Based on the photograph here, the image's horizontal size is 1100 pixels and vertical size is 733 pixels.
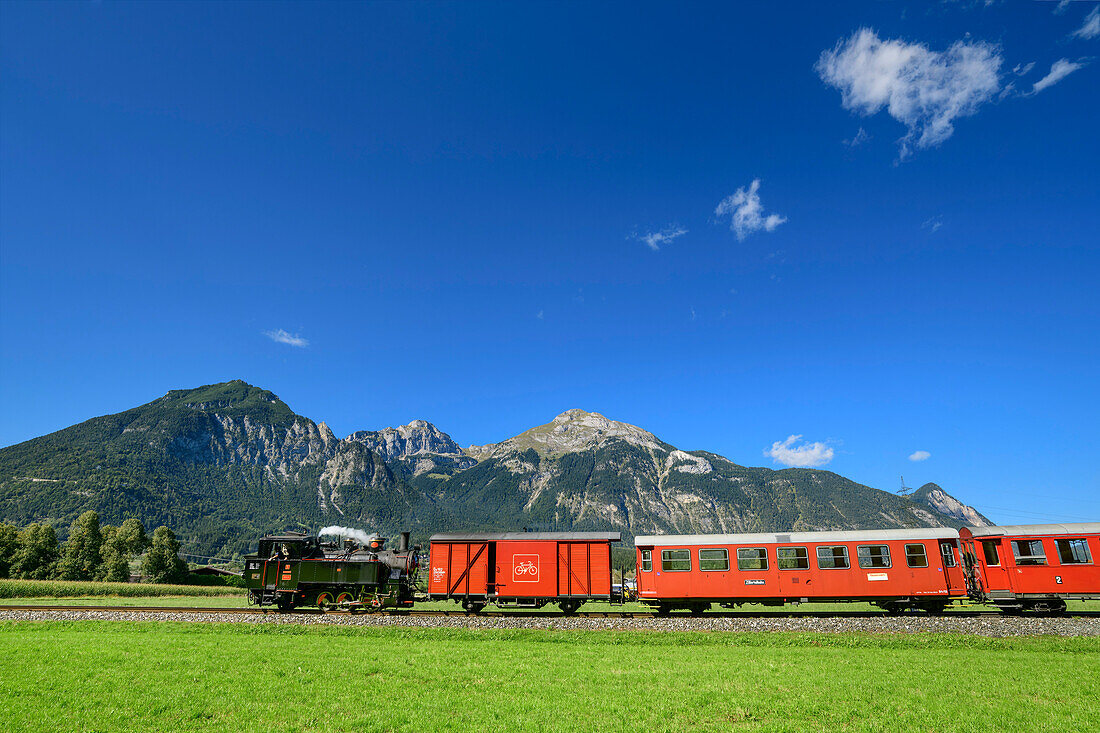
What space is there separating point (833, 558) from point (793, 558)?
6.15 feet

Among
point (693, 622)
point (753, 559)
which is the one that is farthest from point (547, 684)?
point (753, 559)

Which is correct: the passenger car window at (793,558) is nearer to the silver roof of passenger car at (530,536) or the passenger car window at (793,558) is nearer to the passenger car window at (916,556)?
the passenger car window at (916,556)

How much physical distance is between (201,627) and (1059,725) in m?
28.2

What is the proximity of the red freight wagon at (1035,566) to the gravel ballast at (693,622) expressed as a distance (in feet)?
6.20

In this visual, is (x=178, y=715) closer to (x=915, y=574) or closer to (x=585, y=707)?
(x=585, y=707)

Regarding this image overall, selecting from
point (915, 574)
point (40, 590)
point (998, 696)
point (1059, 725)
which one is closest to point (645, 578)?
point (915, 574)

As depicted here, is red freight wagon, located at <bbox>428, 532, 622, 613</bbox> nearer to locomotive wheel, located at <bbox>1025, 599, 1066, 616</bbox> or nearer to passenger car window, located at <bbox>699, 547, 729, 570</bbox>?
passenger car window, located at <bbox>699, 547, 729, 570</bbox>

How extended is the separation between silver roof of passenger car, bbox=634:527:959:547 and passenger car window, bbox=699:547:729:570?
410 millimetres

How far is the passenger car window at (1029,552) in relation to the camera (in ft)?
84.2

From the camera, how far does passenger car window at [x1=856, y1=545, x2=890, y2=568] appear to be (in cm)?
2631

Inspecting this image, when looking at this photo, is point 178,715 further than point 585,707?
No

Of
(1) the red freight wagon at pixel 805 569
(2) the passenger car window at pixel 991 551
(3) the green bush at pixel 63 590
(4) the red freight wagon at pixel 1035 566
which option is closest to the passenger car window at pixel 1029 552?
(4) the red freight wagon at pixel 1035 566

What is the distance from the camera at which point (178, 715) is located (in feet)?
33.9

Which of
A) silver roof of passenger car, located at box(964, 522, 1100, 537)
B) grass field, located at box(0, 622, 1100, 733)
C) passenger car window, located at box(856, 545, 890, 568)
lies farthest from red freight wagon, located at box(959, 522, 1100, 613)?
grass field, located at box(0, 622, 1100, 733)
